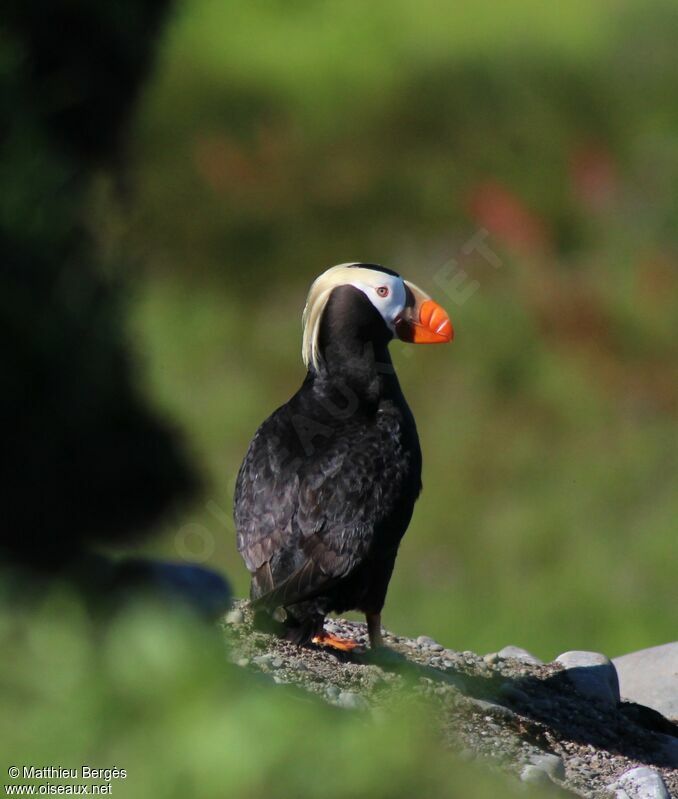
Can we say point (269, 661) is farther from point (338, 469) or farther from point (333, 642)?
point (338, 469)

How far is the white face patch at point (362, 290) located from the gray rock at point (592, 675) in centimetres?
159

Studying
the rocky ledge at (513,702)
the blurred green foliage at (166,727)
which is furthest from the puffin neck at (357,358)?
the blurred green foliage at (166,727)

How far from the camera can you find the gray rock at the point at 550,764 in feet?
14.0

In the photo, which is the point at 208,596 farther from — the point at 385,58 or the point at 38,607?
the point at 385,58

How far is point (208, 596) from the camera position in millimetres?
2393

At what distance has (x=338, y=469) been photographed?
4.86 meters

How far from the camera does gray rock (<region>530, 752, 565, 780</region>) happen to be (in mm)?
4266

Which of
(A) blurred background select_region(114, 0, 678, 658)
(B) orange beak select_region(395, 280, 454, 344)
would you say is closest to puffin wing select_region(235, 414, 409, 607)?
(B) orange beak select_region(395, 280, 454, 344)

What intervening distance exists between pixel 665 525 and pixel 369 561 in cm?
684

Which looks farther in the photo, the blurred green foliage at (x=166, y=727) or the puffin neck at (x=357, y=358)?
the puffin neck at (x=357, y=358)

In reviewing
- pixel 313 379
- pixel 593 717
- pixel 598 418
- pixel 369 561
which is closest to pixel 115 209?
pixel 369 561

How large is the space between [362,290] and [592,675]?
1.81 metres

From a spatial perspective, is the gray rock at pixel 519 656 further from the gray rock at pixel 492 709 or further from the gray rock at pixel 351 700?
the gray rock at pixel 351 700

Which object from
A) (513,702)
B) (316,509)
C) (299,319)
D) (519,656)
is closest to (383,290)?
(316,509)
